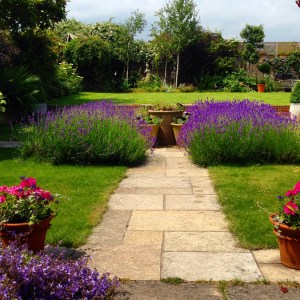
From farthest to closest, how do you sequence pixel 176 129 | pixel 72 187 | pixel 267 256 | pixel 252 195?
pixel 176 129 < pixel 72 187 < pixel 252 195 < pixel 267 256

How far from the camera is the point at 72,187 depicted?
6641mm

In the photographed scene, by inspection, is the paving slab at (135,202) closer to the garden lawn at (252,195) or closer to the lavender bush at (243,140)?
the garden lawn at (252,195)

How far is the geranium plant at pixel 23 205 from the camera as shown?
390cm

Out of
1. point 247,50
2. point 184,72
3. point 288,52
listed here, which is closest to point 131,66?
point 184,72

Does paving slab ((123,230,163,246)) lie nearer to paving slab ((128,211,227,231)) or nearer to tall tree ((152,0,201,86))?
paving slab ((128,211,227,231))

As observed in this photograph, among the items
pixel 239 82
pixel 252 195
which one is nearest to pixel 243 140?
pixel 252 195

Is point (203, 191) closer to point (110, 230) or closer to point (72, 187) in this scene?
point (72, 187)

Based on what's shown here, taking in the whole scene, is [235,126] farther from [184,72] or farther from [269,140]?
[184,72]

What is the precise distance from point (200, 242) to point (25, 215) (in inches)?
60.6

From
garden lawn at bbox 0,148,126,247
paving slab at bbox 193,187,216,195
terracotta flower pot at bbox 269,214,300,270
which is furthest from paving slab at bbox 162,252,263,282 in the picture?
paving slab at bbox 193,187,216,195

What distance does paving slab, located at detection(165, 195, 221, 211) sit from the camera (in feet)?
18.6

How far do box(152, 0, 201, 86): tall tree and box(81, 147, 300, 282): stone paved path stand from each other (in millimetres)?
18283

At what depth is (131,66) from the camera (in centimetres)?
2612

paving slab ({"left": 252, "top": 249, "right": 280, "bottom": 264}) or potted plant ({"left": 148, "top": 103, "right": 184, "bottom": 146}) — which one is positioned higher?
potted plant ({"left": 148, "top": 103, "right": 184, "bottom": 146})
